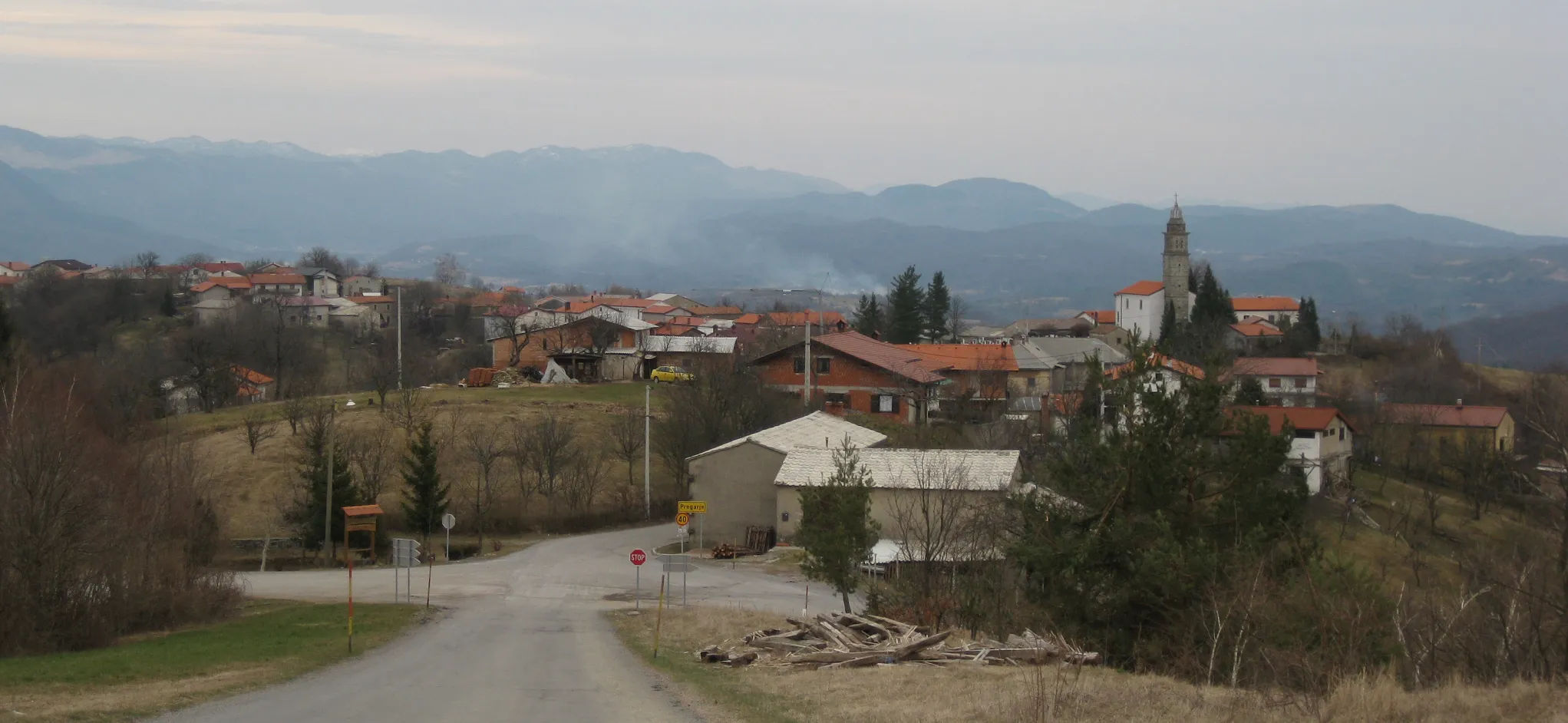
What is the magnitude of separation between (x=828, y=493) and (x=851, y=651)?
252 inches

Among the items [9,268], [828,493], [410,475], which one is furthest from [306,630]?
[9,268]

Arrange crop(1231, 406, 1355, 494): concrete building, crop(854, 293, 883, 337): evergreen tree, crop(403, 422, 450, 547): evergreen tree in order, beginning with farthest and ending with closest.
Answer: crop(854, 293, 883, 337): evergreen tree, crop(1231, 406, 1355, 494): concrete building, crop(403, 422, 450, 547): evergreen tree

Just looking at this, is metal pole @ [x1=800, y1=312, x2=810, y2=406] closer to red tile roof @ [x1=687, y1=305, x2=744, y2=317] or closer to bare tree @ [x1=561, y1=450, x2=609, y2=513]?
bare tree @ [x1=561, y1=450, x2=609, y2=513]

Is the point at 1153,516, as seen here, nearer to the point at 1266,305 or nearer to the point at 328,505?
the point at 328,505

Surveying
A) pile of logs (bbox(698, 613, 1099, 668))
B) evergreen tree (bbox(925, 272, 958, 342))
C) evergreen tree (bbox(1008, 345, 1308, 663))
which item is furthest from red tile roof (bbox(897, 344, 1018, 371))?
pile of logs (bbox(698, 613, 1099, 668))

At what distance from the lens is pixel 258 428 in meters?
50.4

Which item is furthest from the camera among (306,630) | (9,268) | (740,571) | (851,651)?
(9,268)

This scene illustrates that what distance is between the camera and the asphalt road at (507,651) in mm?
15383

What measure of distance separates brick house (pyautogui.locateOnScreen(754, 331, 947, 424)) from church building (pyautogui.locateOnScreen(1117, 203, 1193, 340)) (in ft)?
197

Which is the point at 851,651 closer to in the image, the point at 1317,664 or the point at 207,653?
the point at 1317,664

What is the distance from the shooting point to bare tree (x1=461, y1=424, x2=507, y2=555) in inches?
1761

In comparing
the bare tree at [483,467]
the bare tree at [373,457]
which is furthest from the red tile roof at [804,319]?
the bare tree at [373,457]

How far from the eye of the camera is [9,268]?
Result: 586ft

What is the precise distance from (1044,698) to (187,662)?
13372 mm
